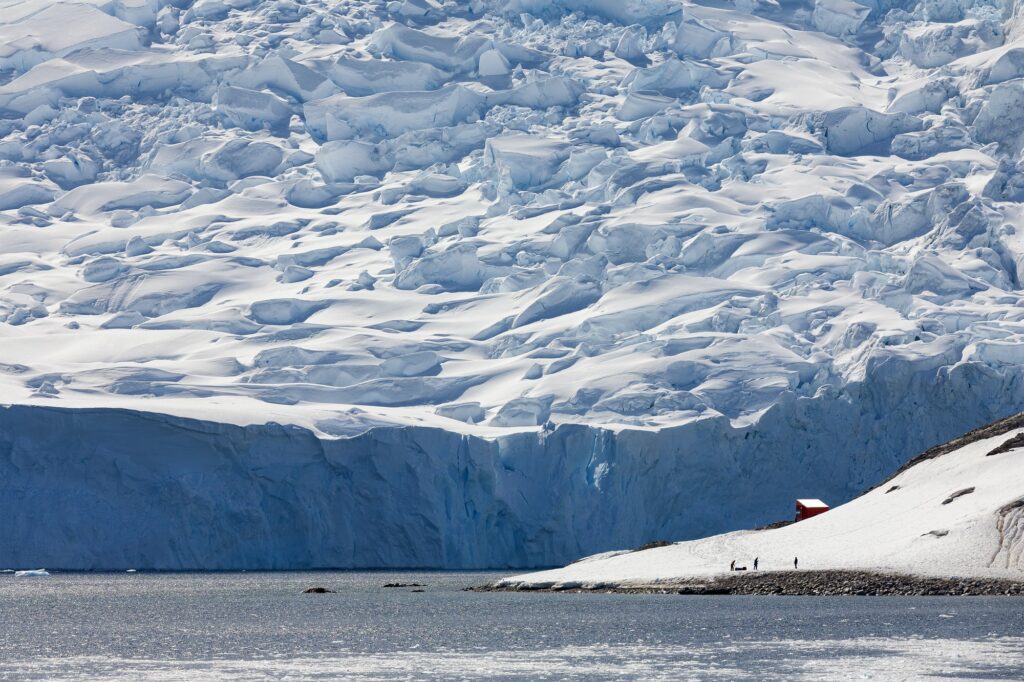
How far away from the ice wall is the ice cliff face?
15cm

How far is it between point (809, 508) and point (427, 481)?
1348 cm

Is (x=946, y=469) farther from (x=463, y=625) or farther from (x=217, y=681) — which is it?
(x=217, y=681)

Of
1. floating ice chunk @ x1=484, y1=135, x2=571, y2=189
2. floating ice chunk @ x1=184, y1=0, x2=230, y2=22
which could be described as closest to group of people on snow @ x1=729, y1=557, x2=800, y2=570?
floating ice chunk @ x1=484, y1=135, x2=571, y2=189

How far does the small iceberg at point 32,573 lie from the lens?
6031 cm

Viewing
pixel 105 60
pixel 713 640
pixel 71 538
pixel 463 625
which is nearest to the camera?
pixel 713 640

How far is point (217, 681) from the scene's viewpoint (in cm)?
2627

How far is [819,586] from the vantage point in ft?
148

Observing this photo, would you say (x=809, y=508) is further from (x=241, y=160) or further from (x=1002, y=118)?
(x=241, y=160)

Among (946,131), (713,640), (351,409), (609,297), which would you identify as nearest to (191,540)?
(351,409)

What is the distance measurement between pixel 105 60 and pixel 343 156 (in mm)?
18331

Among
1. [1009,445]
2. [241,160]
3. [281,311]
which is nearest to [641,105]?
[241,160]

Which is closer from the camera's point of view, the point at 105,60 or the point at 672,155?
the point at 672,155

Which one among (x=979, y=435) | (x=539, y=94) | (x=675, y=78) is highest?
(x=675, y=78)

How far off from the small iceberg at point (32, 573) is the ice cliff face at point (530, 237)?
13.1 ft
